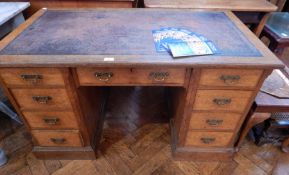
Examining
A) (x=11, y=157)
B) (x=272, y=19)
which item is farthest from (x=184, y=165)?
(x=272, y=19)

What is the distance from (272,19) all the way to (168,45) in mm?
1333

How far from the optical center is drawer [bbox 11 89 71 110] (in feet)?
2.78

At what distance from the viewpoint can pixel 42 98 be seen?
0.86 m

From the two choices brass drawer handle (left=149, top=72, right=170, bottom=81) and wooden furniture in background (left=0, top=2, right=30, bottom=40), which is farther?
wooden furniture in background (left=0, top=2, right=30, bottom=40)

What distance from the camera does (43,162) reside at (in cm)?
116

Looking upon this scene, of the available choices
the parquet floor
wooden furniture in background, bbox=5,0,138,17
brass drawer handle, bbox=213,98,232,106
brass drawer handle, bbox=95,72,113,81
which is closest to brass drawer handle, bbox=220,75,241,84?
brass drawer handle, bbox=213,98,232,106

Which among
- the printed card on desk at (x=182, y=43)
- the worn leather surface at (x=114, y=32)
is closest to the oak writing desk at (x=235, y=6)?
the worn leather surface at (x=114, y=32)

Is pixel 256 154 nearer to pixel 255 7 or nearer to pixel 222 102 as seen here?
pixel 222 102

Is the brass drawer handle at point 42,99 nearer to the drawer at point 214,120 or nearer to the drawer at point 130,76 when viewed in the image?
the drawer at point 130,76

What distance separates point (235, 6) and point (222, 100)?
794 mm

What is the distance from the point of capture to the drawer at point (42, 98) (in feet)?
2.78

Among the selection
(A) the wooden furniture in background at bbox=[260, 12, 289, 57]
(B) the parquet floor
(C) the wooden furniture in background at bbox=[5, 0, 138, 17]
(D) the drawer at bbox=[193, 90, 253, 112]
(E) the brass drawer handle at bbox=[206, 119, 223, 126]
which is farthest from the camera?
(A) the wooden furniture in background at bbox=[260, 12, 289, 57]

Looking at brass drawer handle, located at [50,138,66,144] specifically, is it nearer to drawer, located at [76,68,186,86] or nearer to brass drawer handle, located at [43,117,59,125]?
brass drawer handle, located at [43,117,59,125]

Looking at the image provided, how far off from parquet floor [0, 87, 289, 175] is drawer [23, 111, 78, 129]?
0.99 ft
